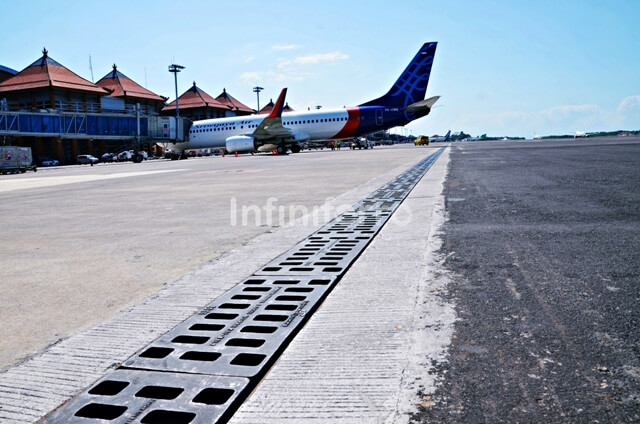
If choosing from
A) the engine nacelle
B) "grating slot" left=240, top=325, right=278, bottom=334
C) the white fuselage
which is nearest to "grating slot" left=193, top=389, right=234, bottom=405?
"grating slot" left=240, top=325, right=278, bottom=334

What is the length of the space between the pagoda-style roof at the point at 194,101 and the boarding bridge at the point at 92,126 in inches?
1280

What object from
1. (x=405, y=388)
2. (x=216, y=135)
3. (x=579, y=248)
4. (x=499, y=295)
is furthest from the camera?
(x=216, y=135)

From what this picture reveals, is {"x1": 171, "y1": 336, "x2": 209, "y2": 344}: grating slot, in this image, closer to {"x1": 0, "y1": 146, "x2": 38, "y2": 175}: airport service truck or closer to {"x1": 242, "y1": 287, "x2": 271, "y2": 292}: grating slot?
{"x1": 242, "y1": 287, "x2": 271, "y2": 292}: grating slot

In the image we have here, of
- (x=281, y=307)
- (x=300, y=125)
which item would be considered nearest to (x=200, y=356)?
(x=281, y=307)

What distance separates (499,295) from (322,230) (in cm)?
318

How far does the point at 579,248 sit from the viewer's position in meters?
4.93

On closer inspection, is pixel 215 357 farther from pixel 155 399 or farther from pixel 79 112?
pixel 79 112

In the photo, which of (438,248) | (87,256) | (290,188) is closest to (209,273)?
(87,256)

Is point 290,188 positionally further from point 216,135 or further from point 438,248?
point 216,135

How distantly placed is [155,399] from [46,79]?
215ft

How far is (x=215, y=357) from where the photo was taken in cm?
272

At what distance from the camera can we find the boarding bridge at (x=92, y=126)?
142ft

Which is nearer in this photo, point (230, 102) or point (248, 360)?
point (248, 360)

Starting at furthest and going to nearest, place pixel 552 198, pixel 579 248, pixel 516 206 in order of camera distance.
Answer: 1. pixel 552 198
2. pixel 516 206
3. pixel 579 248
